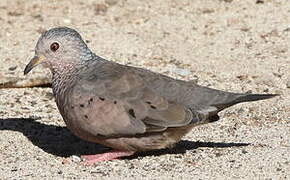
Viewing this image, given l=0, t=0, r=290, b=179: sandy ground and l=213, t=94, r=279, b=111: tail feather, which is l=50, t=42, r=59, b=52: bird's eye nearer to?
l=0, t=0, r=290, b=179: sandy ground

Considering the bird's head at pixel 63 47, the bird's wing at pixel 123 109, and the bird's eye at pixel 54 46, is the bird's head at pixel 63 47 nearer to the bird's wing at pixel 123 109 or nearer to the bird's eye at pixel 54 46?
the bird's eye at pixel 54 46

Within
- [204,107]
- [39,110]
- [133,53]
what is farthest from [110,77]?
[133,53]

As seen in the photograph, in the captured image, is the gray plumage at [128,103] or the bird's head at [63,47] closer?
the gray plumage at [128,103]

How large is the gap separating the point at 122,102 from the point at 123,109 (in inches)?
2.5

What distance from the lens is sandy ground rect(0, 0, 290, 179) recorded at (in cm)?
741

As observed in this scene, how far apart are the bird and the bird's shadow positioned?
0.41 m

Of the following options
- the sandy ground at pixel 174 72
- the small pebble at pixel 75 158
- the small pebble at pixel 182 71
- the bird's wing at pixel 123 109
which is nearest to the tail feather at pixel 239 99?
the bird's wing at pixel 123 109

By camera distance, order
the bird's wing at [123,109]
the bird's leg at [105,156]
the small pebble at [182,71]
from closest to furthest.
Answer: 1. the bird's wing at [123,109]
2. the bird's leg at [105,156]
3. the small pebble at [182,71]

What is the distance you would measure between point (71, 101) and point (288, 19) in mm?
5753

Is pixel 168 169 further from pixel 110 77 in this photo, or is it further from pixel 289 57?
pixel 289 57

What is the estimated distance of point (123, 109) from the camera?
7.36m

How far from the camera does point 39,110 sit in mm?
9352

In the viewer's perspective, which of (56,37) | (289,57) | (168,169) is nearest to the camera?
(168,169)

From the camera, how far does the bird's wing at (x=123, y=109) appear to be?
7332mm
